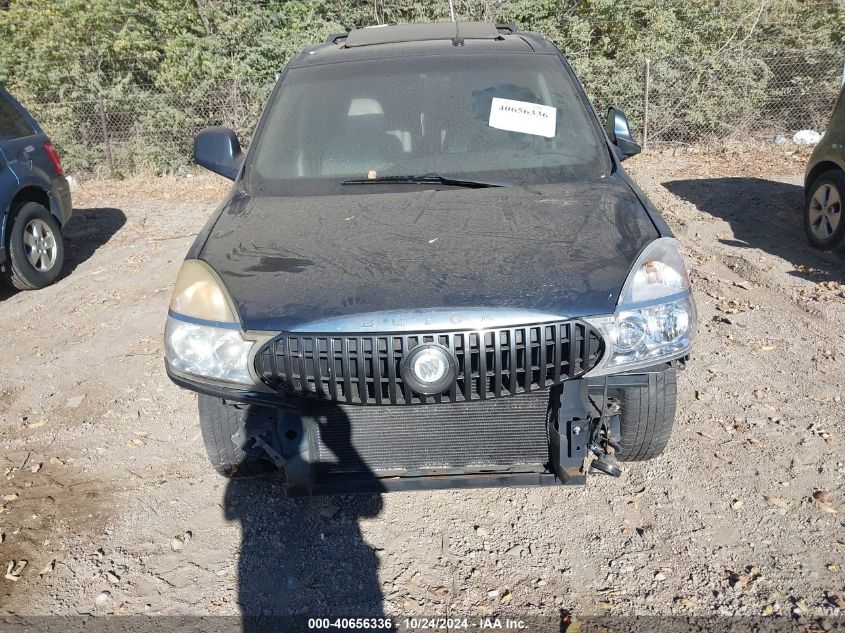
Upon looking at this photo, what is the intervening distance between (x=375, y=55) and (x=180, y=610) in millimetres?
2866

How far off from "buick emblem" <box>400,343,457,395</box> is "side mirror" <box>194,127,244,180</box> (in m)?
1.99

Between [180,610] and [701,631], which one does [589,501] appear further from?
[180,610]

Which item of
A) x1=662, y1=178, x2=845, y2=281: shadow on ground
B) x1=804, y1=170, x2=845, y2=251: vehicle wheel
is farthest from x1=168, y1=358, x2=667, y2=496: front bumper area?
x1=804, y1=170, x2=845, y2=251: vehicle wheel

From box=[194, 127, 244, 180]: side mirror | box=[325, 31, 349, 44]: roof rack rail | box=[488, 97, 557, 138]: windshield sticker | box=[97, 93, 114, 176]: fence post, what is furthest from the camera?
box=[97, 93, 114, 176]: fence post

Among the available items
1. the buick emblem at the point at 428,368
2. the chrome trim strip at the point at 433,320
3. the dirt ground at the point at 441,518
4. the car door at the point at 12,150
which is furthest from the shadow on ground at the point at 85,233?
the buick emblem at the point at 428,368

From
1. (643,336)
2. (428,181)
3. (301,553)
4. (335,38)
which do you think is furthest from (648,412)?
(335,38)

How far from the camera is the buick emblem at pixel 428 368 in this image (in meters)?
2.29

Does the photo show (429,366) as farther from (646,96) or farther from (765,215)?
(646,96)

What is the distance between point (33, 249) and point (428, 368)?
545cm

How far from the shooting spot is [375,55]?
3.86 meters

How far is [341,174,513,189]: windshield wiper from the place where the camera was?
10.7ft

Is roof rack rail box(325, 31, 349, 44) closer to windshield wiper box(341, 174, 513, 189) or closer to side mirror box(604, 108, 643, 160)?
windshield wiper box(341, 174, 513, 189)

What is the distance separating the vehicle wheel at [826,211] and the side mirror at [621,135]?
3128 millimetres

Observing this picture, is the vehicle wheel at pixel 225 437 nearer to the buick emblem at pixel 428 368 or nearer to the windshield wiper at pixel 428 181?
the buick emblem at pixel 428 368
